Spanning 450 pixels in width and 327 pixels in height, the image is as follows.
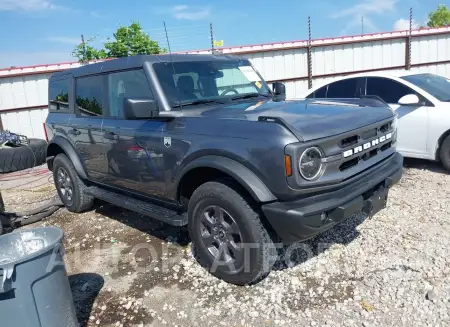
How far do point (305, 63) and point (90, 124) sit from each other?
393 inches

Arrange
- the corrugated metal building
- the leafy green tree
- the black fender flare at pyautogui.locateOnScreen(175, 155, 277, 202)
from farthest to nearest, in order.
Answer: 1. the leafy green tree
2. the corrugated metal building
3. the black fender flare at pyautogui.locateOnScreen(175, 155, 277, 202)

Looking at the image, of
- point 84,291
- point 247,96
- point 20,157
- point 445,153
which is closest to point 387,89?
point 445,153

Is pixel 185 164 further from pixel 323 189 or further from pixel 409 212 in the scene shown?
pixel 409 212

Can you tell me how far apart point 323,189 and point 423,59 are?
13429 mm

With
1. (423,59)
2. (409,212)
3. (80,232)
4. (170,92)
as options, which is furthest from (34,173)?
(423,59)

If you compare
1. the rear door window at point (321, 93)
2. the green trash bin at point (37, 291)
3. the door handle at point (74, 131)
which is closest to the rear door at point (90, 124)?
the door handle at point (74, 131)

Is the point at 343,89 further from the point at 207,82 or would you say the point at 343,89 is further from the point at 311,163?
the point at 311,163

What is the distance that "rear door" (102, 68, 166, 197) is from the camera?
12.1 feet

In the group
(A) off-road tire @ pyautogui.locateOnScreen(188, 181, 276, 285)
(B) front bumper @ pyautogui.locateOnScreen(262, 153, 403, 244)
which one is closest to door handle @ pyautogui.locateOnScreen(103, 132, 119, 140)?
(A) off-road tire @ pyautogui.locateOnScreen(188, 181, 276, 285)

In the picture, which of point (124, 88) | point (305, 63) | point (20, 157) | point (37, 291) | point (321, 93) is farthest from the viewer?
point (305, 63)

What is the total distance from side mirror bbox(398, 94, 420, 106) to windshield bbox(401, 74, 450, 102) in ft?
0.96

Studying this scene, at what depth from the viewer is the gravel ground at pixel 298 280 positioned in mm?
2869

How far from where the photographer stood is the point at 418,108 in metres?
5.88

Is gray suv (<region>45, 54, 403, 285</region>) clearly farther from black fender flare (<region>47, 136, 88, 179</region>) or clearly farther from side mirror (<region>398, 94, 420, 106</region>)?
side mirror (<region>398, 94, 420, 106</region>)
